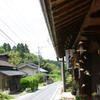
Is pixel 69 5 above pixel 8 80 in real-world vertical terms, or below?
above

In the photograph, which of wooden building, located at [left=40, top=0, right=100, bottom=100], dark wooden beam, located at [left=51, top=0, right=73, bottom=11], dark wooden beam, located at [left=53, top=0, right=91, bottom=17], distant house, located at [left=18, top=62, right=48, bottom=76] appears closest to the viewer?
dark wooden beam, located at [left=51, top=0, right=73, bottom=11]

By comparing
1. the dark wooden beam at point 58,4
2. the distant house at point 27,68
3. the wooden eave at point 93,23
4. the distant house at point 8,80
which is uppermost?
the distant house at point 27,68

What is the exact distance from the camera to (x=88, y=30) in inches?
188

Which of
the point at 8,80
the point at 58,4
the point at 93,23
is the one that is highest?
the point at 58,4

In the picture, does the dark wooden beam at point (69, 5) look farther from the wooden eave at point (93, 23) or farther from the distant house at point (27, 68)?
the distant house at point (27, 68)

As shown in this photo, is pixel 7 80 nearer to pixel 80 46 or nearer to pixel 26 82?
pixel 26 82

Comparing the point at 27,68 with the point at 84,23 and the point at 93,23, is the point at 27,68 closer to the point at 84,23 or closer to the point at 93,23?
the point at 84,23

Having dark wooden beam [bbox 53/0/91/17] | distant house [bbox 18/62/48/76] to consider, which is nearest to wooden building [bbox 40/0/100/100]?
dark wooden beam [bbox 53/0/91/17]

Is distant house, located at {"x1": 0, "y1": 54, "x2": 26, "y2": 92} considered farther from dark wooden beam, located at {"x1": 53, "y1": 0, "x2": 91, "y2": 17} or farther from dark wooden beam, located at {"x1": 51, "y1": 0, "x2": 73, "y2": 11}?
dark wooden beam, located at {"x1": 51, "y1": 0, "x2": 73, "y2": 11}

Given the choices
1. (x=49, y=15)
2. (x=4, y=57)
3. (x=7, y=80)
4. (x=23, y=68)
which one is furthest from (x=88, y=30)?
(x=23, y=68)

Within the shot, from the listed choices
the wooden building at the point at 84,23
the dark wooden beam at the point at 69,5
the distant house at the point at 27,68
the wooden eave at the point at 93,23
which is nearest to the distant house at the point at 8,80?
the distant house at the point at 27,68

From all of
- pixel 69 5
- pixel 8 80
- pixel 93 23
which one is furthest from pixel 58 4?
pixel 8 80

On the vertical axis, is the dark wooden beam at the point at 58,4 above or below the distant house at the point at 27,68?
below

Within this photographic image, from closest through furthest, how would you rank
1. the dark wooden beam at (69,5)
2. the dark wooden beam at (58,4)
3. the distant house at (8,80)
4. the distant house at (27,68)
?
the dark wooden beam at (58,4) → the dark wooden beam at (69,5) → the distant house at (8,80) → the distant house at (27,68)
